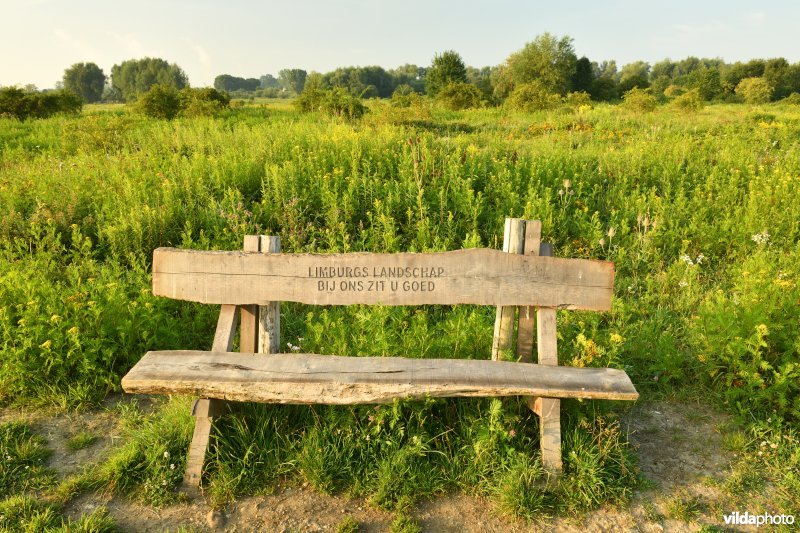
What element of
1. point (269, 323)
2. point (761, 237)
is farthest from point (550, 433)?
point (761, 237)

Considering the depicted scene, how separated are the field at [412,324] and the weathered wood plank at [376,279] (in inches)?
22.5

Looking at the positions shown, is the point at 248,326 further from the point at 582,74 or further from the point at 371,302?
the point at 582,74

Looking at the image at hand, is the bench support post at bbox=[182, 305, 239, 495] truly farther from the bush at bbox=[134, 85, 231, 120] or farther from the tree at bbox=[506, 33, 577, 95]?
the tree at bbox=[506, 33, 577, 95]

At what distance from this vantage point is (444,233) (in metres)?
5.84

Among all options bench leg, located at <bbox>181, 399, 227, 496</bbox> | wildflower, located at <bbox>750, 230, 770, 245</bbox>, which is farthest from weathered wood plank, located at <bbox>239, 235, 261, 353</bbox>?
wildflower, located at <bbox>750, 230, 770, 245</bbox>

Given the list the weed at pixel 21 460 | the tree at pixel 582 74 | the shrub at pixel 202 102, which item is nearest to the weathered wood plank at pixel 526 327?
the weed at pixel 21 460

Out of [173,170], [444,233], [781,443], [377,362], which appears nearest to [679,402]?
[781,443]

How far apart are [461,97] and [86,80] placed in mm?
83184

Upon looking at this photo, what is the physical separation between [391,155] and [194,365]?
206 inches

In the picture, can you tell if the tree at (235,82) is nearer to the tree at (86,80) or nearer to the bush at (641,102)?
the tree at (86,80)

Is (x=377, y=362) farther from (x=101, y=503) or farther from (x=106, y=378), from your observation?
(x=106, y=378)

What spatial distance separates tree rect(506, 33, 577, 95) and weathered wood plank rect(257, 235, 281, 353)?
39.8m

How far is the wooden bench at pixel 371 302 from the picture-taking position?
2.88 metres

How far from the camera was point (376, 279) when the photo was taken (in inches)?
127
